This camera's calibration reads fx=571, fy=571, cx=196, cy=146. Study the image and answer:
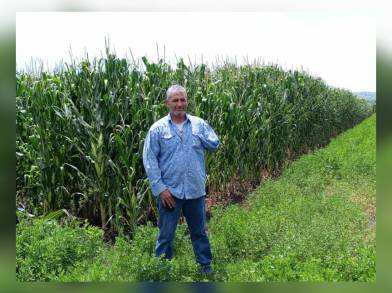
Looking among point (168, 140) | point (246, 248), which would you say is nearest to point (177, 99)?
point (168, 140)

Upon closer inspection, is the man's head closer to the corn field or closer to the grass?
the corn field

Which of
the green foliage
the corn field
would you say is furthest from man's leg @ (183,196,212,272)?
the corn field

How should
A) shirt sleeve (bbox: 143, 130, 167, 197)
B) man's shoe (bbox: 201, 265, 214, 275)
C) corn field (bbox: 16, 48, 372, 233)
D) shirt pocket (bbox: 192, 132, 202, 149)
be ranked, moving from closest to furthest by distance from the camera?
shirt sleeve (bbox: 143, 130, 167, 197) → shirt pocket (bbox: 192, 132, 202, 149) → man's shoe (bbox: 201, 265, 214, 275) → corn field (bbox: 16, 48, 372, 233)

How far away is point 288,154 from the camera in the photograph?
33.1 ft

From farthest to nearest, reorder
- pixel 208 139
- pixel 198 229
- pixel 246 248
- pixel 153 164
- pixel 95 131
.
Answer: pixel 95 131 → pixel 246 248 → pixel 198 229 → pixel 208 139 → pixel 153 164

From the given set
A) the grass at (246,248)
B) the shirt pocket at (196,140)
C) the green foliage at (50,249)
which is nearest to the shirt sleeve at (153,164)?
the shirt pocket at (196,140)

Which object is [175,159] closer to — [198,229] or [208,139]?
[208,139]

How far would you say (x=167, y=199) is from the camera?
4863 millimetres

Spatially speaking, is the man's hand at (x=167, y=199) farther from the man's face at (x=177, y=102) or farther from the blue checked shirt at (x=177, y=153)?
the man's face at (x=177, y=102)

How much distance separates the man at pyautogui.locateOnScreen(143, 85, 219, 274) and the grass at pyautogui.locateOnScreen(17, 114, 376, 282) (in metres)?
0.45

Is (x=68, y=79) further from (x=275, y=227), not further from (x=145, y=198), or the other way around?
(x=275, y=227)

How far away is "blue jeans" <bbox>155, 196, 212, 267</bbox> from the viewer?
499 cm

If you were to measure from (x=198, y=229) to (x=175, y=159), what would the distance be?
682 millimetres

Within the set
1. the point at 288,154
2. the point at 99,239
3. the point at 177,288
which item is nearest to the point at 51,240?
the point at 99,239
